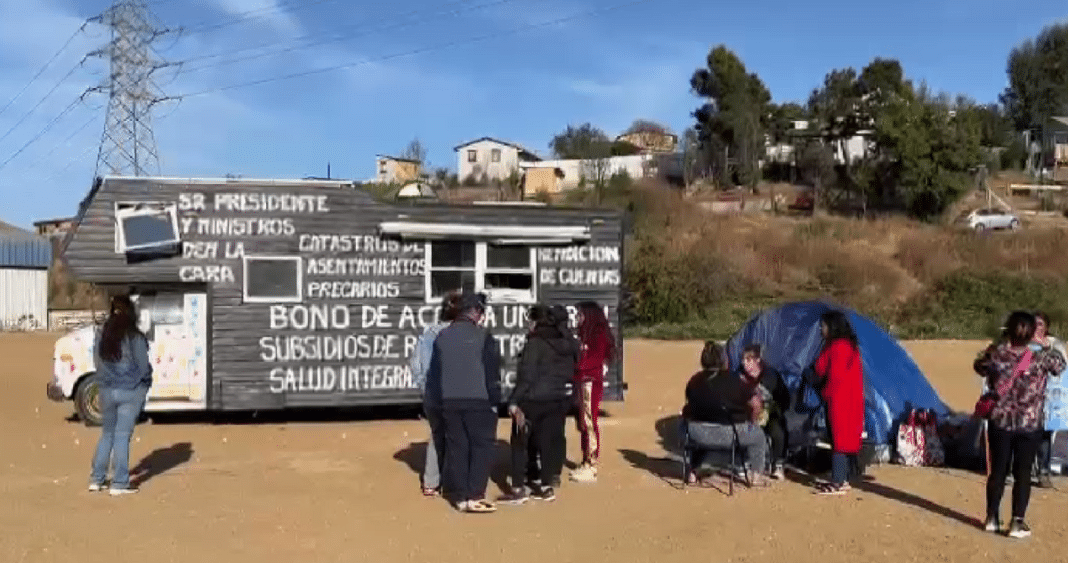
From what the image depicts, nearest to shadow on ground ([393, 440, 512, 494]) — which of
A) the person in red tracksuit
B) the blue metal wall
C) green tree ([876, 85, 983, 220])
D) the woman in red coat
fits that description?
the person in red tracksuit

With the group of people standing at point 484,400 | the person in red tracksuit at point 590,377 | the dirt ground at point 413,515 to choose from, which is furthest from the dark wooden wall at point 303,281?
the group of people standing at point 484,400

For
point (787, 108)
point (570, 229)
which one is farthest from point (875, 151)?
point (570, 229)

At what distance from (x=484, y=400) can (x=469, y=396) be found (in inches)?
5.0

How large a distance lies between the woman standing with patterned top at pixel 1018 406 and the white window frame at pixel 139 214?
9306 mm

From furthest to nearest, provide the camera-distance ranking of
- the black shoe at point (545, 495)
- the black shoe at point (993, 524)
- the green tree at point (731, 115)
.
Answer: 1. the green tree at point (731, 115)
2. the black shoe at point (545, 495)
3. the black shoe at point (993, 524)

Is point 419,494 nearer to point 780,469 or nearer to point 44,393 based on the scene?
point 780,469

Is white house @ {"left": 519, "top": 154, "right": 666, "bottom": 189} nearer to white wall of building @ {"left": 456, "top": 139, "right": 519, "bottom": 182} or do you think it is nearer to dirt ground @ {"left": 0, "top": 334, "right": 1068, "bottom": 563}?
white wall of building @ {"left": 456, "top": 139, "right": 519, "bottom": 182}

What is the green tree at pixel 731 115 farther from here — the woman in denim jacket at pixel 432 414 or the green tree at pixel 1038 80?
the woman in denim jacket at pixel 432 414

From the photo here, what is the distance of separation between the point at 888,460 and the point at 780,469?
5.15ft

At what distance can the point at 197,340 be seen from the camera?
13.6m

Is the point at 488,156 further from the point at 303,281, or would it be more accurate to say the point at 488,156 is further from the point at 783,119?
the point at 303,281

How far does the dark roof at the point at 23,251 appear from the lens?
38.6m

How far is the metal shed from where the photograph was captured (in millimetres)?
38438

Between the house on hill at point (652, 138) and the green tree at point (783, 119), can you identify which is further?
the house on hill at point (652, 138)
